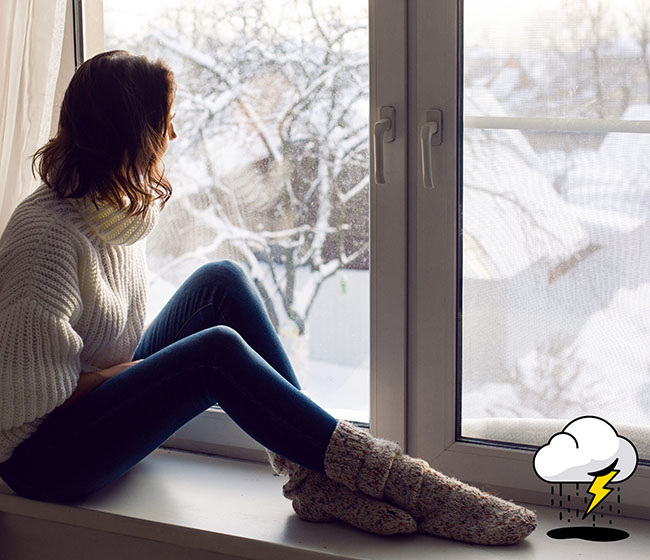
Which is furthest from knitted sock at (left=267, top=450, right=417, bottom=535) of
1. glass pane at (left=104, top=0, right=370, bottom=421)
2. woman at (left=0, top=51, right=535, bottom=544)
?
glass pane at (left=104, top=0, right=370, bottom=421)

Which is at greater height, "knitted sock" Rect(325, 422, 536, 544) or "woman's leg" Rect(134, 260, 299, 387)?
"woman's leg" Rect(134, 260, 299, 387)

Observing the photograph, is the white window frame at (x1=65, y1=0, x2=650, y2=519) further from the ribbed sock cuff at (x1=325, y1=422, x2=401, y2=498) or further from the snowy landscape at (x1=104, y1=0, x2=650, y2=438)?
the ribbed sock cuff at (x1=325, y1=422, x2=401, y2=498)

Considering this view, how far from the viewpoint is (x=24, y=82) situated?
5.38 feet

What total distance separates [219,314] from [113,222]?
0.91 feet

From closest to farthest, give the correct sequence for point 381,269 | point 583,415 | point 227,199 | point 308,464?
point 308,464 < point 583,415 < point 381,269 < point 227,199

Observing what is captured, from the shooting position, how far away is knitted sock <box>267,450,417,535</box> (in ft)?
4.44

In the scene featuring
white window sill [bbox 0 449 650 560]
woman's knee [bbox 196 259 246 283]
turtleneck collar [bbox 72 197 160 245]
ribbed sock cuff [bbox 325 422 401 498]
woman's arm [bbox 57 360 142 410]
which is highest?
turtleneck collar [bbox 72 197 160 245]

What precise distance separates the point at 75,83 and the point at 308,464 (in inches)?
30.4

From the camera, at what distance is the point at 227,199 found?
1726 millimetres

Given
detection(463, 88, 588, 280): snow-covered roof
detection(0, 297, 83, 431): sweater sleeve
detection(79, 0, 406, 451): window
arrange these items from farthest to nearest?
detection(79, 0, 406, 451): window
detection(463, 88, 588, 280): snow-covered roof
detection(0, 297, 83, 431): sweater sleeve

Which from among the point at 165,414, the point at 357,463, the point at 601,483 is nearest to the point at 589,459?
the point at 601,483

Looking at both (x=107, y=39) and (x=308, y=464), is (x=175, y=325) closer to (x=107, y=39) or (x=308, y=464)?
(x=308, y=464)

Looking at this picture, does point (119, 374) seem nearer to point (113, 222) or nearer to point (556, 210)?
point (113, 222)

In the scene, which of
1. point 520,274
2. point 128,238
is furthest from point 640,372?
point 128,238
